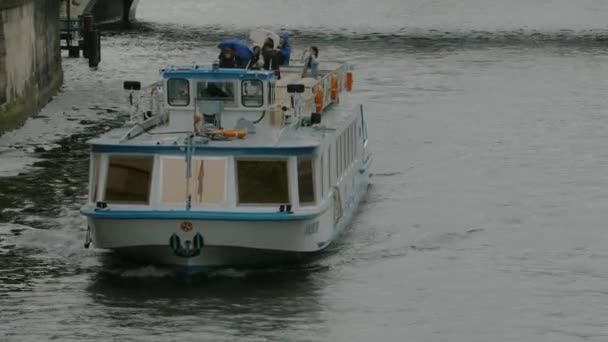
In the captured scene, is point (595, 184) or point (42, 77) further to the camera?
point (42, 77)

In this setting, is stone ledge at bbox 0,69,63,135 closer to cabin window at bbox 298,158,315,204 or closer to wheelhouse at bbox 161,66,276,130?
wheelhouse at bbox 161,66,276,130

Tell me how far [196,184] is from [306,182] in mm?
2198

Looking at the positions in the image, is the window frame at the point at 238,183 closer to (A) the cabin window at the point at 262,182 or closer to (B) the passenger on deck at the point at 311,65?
(A) the cabin window at the point at 262,182

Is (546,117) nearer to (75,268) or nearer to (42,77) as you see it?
(42,77)

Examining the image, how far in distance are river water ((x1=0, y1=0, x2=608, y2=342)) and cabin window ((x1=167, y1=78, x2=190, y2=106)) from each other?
11.7 feet

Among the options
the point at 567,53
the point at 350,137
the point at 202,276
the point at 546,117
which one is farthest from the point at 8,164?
the point at 567,53

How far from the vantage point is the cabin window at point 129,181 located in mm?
35281

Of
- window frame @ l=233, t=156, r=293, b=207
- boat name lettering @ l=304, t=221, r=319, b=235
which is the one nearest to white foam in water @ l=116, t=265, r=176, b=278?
window frame @ l=233, t=156, r=293, b=207

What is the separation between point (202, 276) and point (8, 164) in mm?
18913

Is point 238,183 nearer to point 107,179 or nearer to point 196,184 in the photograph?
point 196,184

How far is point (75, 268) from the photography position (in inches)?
1503

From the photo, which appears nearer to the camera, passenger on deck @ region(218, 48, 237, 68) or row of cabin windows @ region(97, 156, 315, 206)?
row of cabin windows @ region(97, 156, 315, 206)

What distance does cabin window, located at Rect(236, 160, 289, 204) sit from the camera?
35.2 metres

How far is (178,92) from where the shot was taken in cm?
3853
